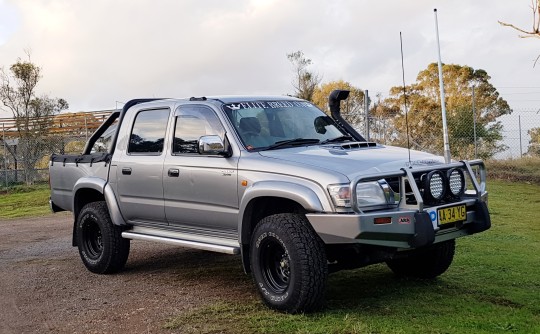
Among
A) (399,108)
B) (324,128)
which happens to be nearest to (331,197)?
(324,128)

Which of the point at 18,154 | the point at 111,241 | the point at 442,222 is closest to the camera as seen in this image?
the point at 442,222

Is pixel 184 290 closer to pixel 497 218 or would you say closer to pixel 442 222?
pixel 442 222

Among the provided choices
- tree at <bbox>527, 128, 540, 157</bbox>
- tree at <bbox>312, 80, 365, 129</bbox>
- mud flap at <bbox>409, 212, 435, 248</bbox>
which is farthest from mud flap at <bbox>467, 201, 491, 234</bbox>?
tree at <bbox>312, 80, 365, 129</bbox>

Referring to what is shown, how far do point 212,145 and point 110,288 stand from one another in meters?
2.07

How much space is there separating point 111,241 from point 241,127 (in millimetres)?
2305

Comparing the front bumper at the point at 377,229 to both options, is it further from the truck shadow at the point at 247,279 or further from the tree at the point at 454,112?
the tree at the point at 454,112

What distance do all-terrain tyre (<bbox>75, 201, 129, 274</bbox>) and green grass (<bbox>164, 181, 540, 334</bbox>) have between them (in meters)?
1.26

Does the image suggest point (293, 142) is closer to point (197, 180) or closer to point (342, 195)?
point (197, 180)

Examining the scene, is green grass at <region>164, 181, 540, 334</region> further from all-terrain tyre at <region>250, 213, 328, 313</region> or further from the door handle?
the door handle

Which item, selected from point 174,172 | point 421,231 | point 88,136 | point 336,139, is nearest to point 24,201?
point 88,136

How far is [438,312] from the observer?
534 centimetres

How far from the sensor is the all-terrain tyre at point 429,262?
6.37m

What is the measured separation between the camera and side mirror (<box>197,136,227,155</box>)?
591 centimetres

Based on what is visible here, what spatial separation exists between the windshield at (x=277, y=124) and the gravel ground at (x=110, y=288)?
4.92 feet
